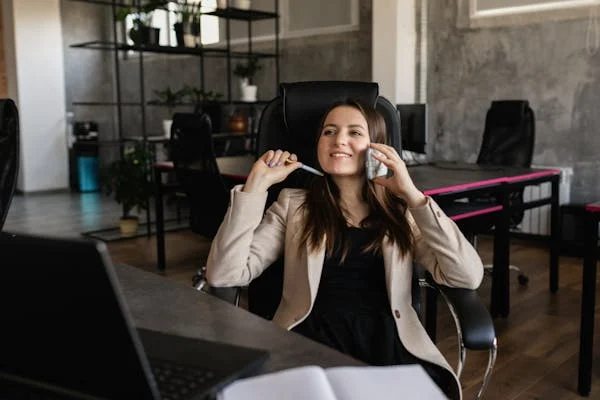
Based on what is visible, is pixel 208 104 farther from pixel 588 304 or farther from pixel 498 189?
pixel 588 304

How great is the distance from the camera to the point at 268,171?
1.62 metres

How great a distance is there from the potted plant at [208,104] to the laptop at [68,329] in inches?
223

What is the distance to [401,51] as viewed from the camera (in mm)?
5695

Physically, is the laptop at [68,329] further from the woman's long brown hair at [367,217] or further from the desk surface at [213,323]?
the woman's long brown hair at [367,217]

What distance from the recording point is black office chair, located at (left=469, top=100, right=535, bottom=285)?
4.20 m

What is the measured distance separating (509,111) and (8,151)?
3.21 metres

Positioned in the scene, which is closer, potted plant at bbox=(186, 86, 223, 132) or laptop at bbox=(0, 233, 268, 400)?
laptop at bbox=(0, 233, 268, 400)

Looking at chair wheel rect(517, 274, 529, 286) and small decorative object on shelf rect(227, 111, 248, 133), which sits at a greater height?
small decorative object on shelf rect(227, 111, 248, 133)

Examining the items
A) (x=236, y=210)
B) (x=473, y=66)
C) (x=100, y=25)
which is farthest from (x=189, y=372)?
(x=100, y=25)

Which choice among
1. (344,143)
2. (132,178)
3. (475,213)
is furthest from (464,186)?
(132,178)

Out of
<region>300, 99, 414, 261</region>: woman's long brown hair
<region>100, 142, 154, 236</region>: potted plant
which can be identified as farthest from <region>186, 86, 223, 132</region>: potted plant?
<region>300, 99, 414, 261</region>: woman's long brown hair

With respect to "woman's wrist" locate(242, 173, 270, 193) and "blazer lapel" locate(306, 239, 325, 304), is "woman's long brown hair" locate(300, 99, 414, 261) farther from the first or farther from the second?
"woman's wrist" locate(242, 173, 270, 193)

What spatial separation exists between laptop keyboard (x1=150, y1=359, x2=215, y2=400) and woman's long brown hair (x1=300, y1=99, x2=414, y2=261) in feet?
2.86

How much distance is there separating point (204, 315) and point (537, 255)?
13.8 ft
